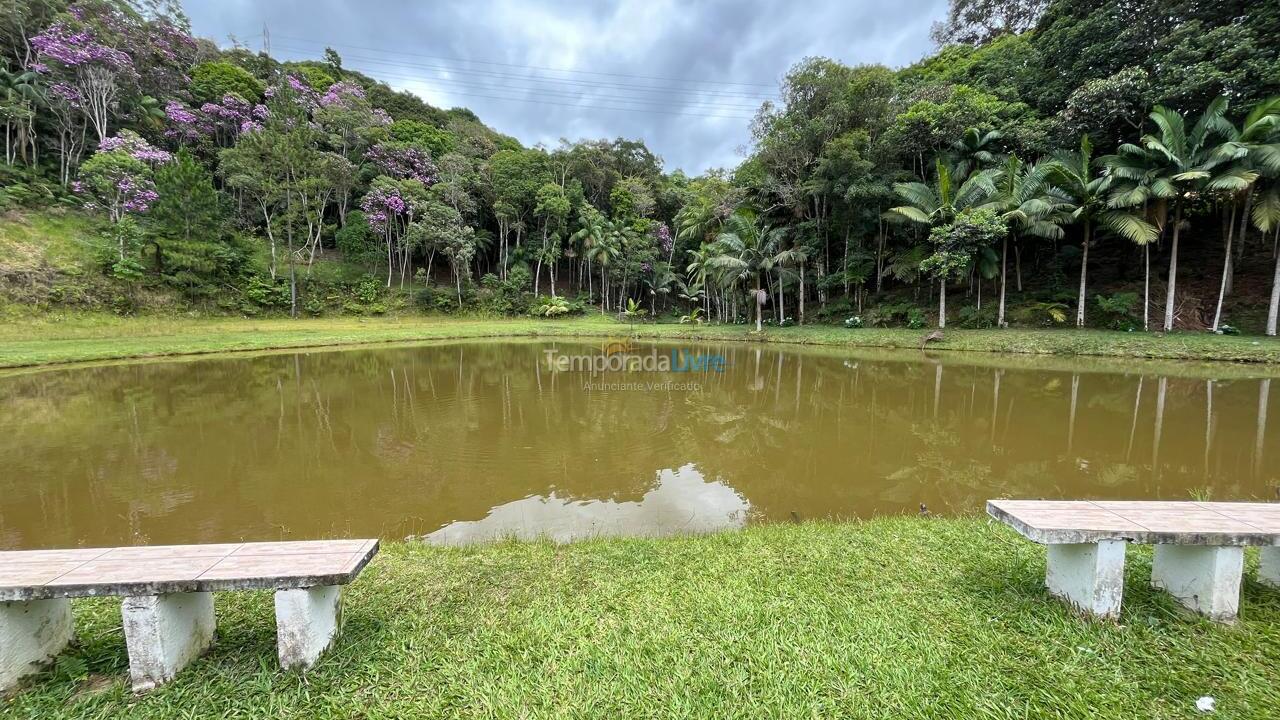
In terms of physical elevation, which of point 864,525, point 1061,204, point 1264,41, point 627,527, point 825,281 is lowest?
point 627,527

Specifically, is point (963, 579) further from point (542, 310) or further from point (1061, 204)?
point (542, 310)

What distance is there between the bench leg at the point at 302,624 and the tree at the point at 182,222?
29.5 metres

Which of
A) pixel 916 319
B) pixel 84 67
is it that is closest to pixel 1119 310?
pixel 916 319

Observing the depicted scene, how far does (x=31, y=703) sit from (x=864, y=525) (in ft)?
15.1

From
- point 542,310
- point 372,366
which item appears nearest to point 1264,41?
point 372,366

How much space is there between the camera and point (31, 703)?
5.81 ft

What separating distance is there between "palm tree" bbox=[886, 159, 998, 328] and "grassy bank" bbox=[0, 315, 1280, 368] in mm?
3687

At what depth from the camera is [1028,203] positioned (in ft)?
54.5

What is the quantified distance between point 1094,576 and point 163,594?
4.05 m

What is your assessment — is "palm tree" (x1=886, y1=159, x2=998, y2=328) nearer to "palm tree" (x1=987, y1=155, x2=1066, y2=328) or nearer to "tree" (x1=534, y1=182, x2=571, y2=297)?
"palm tree" (x1=987, y1=155, x2=1066, y2=328)

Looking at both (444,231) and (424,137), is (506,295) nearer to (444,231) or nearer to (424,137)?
(444,231)

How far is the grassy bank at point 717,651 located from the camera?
1777mm

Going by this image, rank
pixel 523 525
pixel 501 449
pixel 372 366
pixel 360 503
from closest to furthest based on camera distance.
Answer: pixel 523 525, pixel 360 503, pixel 501 449, pixel 372 366

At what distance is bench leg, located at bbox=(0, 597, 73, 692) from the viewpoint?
5.84 feet
